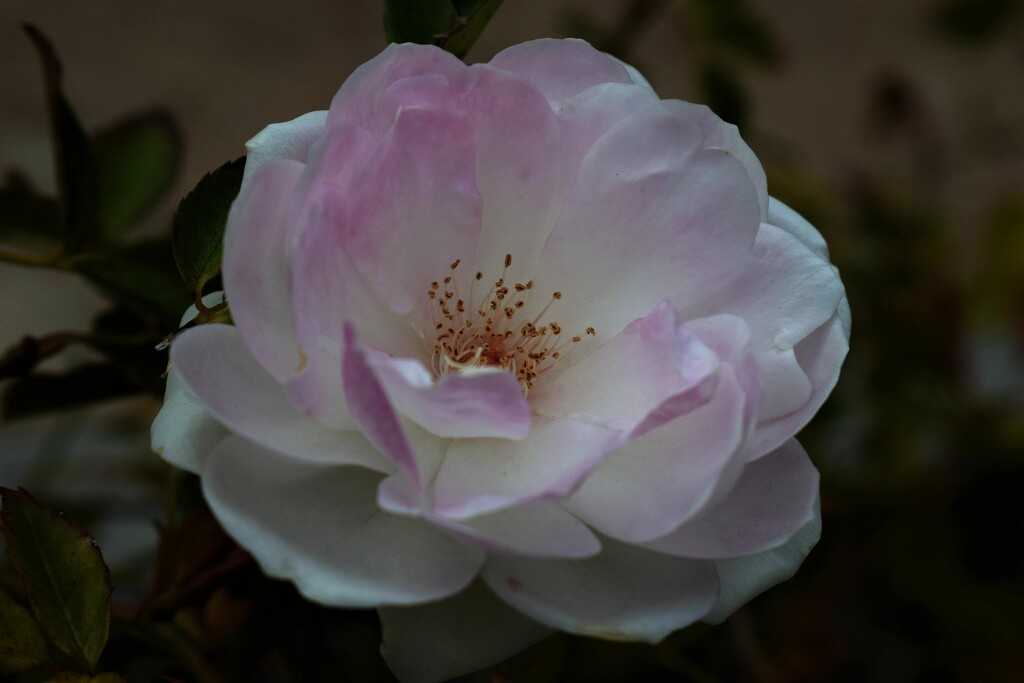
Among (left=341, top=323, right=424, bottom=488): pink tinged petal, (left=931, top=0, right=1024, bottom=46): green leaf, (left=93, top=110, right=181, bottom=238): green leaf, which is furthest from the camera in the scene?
(left=931, top=0, right=1024, bottom=46): green leaf

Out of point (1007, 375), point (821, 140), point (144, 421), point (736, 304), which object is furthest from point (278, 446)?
point (821, 140)

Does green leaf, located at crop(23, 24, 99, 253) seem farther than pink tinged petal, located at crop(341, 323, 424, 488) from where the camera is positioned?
Yes

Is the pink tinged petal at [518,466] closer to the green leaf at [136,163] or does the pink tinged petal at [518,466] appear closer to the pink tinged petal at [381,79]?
the pink tinged petal at [381,79]

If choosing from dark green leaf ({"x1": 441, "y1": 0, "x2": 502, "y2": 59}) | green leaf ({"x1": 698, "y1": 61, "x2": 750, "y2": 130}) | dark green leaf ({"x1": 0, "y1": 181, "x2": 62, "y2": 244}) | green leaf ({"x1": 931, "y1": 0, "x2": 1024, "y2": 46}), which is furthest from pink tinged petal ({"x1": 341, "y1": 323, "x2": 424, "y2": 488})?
green leaf ({"x1": 931, "y1": 0, "x2": 1024, "y2": 46})

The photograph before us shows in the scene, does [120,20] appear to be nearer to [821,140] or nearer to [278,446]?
[821,140]

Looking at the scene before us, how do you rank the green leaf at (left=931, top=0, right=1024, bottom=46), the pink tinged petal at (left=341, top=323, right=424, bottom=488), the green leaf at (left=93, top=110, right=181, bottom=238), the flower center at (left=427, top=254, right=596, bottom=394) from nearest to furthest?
the pink tinged petal at (left=341, top=323, right=424, bottom=488)
the flower center at (left=427, top=254, right=596, bottom=394)
the green leaf at (left=93, top=110, right=181, bottom=238)
the green leaf at (left=931, top=0, right=1024, bottom=46)

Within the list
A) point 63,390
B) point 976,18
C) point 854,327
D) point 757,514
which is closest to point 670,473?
point 757,514

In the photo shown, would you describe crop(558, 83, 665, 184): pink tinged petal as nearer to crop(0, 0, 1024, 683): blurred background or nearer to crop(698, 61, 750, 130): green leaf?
crop(0, 0, 1024, 683): blurred background

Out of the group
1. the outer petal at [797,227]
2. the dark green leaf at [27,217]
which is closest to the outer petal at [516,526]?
the outer petal at [797,227]
